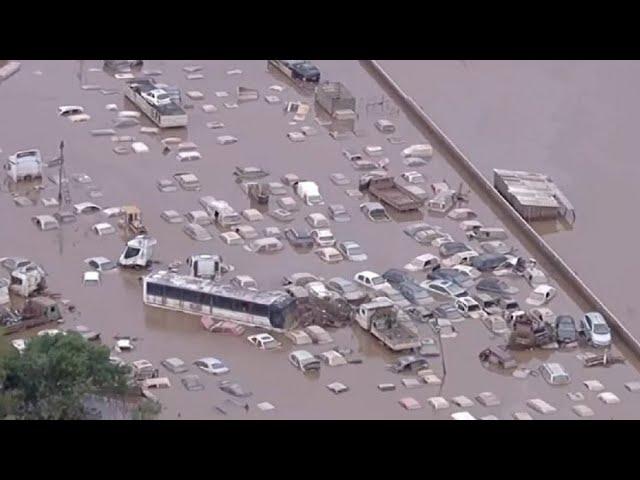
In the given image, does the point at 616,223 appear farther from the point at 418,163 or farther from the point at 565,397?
the point at 565,397

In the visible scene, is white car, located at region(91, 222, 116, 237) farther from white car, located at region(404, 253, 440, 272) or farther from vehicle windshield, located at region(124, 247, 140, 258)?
white car, located at region(404, 253, 440, 272)

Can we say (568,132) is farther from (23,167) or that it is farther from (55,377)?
(55,377)

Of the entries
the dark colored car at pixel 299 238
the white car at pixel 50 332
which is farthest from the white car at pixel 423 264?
the white car at pixel 50 332

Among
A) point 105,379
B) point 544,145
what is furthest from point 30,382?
point 544,145

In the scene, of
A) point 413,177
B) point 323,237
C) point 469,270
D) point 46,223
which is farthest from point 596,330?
point 46,223

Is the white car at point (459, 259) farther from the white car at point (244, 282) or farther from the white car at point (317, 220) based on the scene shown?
the white car at point (244, 282)

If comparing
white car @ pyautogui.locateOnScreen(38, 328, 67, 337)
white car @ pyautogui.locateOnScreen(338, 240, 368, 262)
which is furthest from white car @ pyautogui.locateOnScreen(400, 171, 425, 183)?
white car @ pyautogui.locateOnScreen(38, 328, 67, 337)
